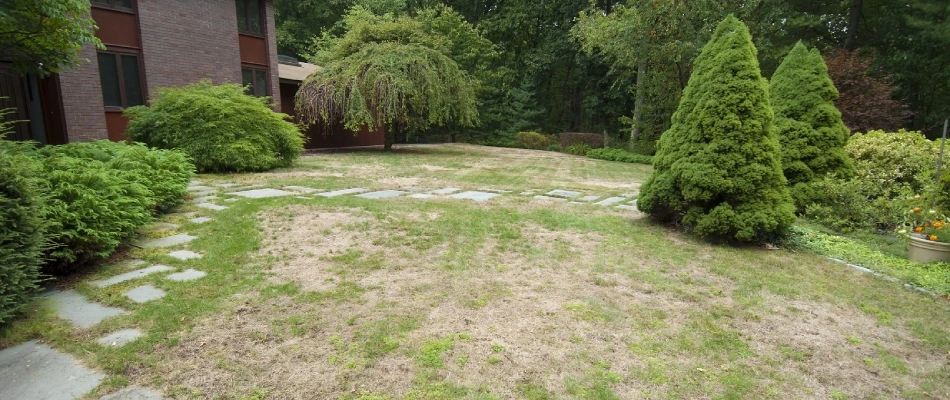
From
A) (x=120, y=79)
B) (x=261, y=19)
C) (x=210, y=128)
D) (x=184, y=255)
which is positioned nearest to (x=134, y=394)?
(x=184, y=255)

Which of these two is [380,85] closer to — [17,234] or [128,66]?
[128,66]

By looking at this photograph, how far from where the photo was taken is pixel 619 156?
1811 centimetres

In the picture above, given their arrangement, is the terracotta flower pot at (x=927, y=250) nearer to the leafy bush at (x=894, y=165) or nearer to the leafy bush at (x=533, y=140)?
the leafy bush at (x=894, y=165)

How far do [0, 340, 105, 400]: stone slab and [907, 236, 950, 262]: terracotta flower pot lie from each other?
6629mm

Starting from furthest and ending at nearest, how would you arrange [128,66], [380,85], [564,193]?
[380,85]
[128,66]
[564,193]

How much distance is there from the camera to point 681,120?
5387mm

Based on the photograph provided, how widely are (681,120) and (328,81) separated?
1153 cm

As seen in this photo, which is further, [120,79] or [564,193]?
[120,79]

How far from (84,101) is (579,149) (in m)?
17.0

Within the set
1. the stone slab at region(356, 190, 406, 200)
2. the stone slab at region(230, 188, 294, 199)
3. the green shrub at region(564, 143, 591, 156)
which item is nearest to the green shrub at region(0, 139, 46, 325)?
the stone slab at region(230, 188, 294, 199)

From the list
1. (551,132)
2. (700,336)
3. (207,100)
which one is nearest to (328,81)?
(207,100)

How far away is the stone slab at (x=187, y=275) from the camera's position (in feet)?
11.1

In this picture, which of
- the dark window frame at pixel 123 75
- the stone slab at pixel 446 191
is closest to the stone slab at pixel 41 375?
the stone slab at pixel 446 191

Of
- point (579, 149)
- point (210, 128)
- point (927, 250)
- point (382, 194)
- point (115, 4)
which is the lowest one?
point (927, 250)
